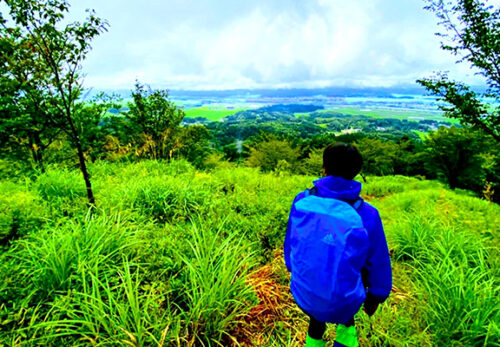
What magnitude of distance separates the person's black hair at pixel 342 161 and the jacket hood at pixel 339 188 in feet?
0.14

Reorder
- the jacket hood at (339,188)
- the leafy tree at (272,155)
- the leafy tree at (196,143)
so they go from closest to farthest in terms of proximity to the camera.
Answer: the jacket hood at (339,188) → the leafy tree at (196,143) → the leafy tree at (272,155)

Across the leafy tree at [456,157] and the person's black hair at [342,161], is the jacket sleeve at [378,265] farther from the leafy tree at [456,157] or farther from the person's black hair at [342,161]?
the leafy tree at [456,157]

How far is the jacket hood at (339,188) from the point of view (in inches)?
55.9

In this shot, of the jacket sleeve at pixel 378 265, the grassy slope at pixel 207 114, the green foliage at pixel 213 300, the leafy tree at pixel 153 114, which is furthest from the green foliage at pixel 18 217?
the grassy slope at pixel 207 114

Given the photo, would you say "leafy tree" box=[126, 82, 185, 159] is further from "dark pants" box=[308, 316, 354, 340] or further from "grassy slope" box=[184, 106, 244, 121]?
"grassy slope" box=[184, 106, 244, 121]

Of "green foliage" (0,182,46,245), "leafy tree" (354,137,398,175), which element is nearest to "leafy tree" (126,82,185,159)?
"green foliage" (0,182,46,245)

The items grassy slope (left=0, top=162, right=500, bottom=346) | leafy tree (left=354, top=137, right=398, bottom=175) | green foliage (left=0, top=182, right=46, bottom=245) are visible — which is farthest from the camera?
leafy tree (left=354, top=137, right=398, bottom=175)

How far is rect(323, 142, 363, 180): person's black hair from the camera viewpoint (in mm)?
1434

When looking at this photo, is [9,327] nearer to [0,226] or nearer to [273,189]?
[0,226]

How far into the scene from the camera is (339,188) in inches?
56.9

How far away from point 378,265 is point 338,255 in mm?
462

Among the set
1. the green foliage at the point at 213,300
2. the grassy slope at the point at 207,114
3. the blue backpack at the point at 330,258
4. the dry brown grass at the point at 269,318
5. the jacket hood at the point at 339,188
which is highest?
the jacket hood at the point at 339,188

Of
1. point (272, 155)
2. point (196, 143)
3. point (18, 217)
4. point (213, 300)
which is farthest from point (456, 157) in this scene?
point (18, 217)

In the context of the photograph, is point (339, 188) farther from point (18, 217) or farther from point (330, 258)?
point (18, 217)
